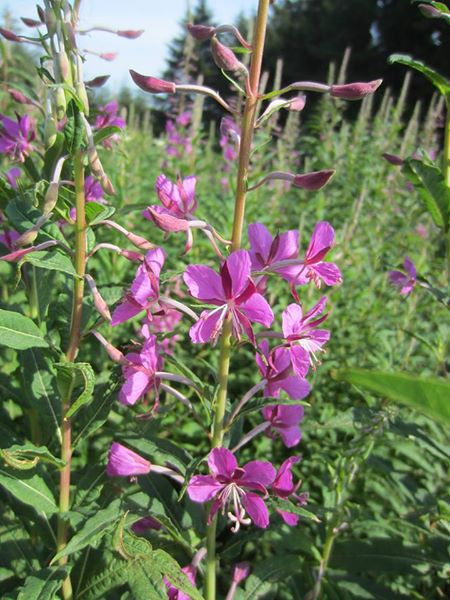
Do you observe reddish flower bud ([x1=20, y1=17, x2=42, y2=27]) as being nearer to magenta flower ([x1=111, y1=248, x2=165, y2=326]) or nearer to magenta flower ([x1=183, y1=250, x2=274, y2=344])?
magenta flower ([x1=111, y1=248, x2=165, y2=326])

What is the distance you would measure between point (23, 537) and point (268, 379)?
3.42ft

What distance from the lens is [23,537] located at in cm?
192

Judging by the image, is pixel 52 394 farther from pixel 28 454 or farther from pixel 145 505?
pixel 145 505

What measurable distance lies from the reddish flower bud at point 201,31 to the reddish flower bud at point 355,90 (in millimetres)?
361

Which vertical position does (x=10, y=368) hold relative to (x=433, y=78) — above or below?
below

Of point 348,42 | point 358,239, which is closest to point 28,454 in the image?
point 358,239

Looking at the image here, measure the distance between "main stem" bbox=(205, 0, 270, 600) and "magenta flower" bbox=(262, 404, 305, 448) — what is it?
181mm

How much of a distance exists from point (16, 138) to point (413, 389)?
1.91 meters

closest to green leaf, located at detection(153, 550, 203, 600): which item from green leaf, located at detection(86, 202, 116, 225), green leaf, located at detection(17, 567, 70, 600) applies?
green leaf, located at detection(17, 567, 70, 600)

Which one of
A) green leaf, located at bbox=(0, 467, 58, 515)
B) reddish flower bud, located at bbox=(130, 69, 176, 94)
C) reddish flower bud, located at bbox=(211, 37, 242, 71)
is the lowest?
green leaf, located at bbox=(0, 467, 58, 515)

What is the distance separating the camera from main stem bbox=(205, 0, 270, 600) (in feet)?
4.66

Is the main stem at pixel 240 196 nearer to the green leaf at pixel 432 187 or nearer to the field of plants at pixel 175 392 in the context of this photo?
the field of plants at pixel 175 392

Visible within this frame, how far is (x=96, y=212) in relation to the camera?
60.7 inches

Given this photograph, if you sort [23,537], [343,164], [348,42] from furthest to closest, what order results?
[348,42], [343,164], [23,537]
